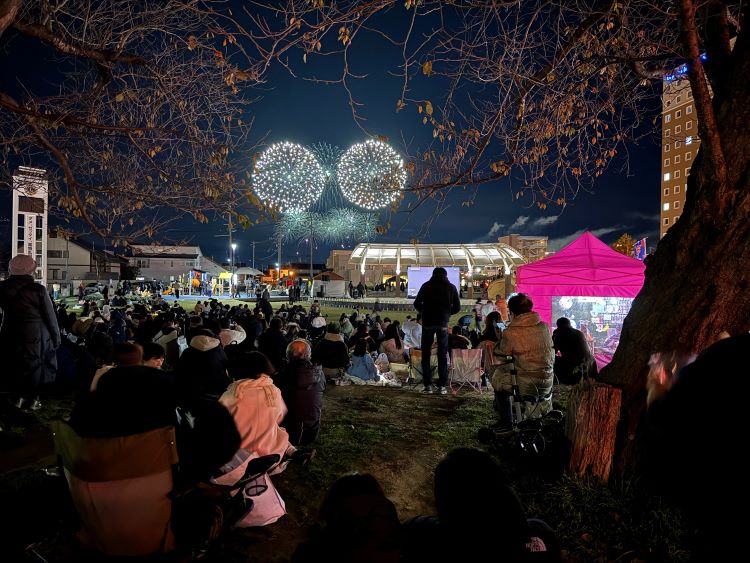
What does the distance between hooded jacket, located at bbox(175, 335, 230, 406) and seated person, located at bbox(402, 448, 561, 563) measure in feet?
11.4

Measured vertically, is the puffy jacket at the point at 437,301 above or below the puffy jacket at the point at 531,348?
above

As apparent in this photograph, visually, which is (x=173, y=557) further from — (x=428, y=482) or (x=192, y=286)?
(x=192, y=286)

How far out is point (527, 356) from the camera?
4.90m

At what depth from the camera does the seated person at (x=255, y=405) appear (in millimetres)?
3303

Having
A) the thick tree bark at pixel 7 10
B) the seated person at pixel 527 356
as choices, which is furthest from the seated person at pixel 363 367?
the thick tree bark at pixel 7 10

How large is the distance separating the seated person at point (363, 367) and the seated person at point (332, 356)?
307mm

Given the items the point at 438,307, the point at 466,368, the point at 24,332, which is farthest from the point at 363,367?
the point at 24,332

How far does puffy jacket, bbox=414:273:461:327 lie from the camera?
22.5 ft

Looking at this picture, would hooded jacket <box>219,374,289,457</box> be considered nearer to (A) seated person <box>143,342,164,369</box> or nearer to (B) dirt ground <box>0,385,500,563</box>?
(B) dirt ground <box>0,385,500,563</box>

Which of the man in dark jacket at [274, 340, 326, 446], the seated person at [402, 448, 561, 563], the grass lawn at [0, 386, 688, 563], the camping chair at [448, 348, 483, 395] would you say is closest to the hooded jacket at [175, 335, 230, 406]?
the man in dark jacket at [274, 340, 326, 446]

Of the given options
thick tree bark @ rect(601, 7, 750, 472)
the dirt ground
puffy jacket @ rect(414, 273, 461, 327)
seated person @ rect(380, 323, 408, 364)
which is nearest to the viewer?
the dirt ground

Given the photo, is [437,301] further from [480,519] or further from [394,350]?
[480,519]

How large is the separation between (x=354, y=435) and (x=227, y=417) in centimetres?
247

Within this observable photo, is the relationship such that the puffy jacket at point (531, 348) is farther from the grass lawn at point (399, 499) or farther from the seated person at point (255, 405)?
the seated person at point (255, 405)
